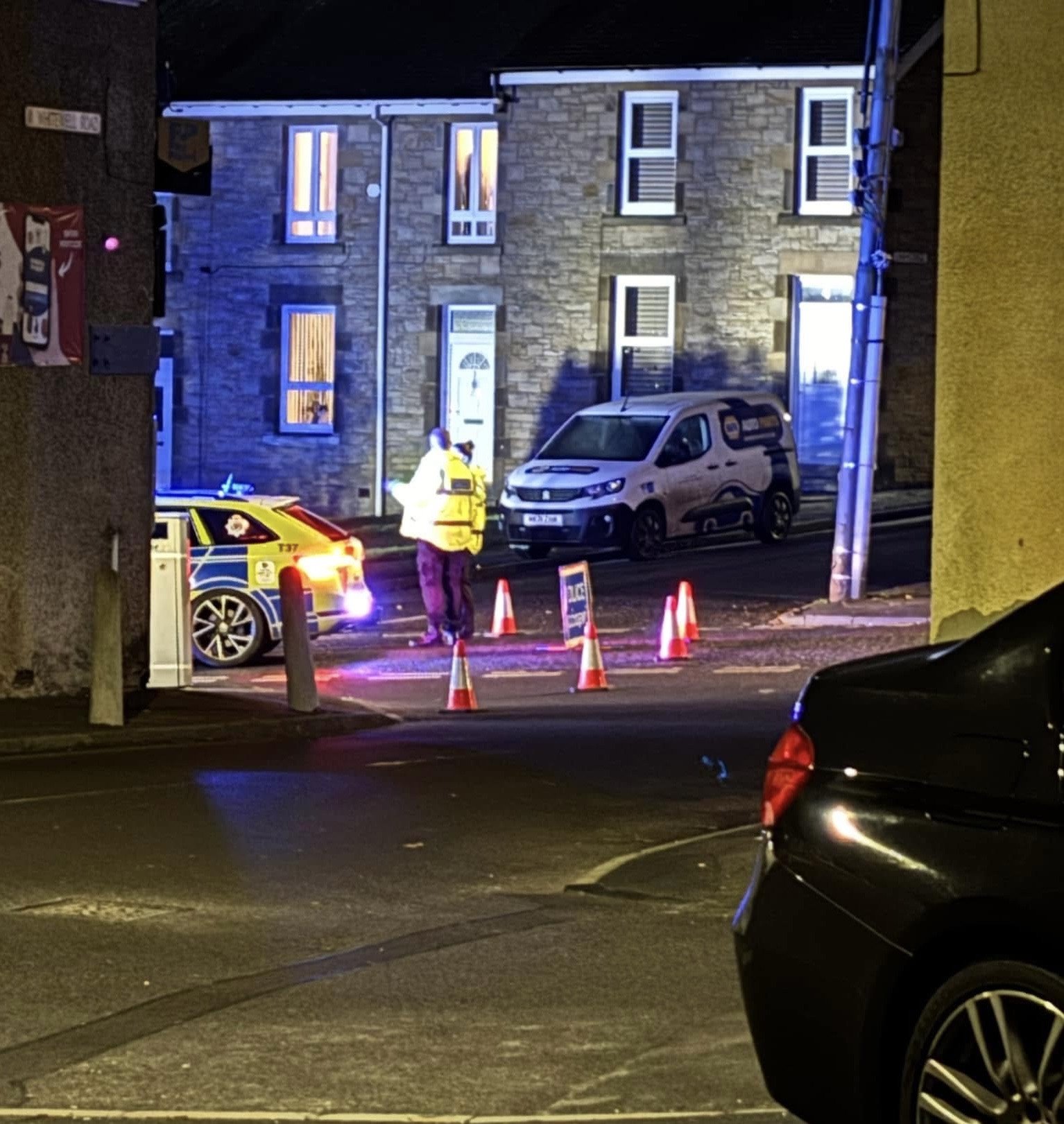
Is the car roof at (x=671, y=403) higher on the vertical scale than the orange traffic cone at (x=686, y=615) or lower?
higher

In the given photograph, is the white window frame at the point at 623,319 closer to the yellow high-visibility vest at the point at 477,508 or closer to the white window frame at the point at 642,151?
the white window frame at the point at 642,151

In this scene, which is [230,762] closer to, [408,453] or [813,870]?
[813,870]

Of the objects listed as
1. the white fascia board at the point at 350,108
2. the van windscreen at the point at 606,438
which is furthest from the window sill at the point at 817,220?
the van windscreen at the point at 606,438

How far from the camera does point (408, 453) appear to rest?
133ft

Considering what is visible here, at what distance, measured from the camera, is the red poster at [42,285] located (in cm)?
1568

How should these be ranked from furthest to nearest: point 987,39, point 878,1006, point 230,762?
point 230,762 < point 987,39 < point 878,1006

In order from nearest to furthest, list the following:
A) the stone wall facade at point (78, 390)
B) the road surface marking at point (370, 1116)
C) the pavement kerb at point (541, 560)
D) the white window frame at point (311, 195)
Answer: the road surface marking at point (370, 1116) < the stone wall facade at point (78, 390) < the pavement kerb at point (541, 560) < the white window frame at point (311, 195)

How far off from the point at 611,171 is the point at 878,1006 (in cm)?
3486

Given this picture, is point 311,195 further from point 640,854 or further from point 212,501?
point 640,854

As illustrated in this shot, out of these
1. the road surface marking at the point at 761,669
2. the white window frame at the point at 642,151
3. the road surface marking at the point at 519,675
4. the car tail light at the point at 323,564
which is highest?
the white window frame at the point at 642,151

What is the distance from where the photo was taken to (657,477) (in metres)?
30.8

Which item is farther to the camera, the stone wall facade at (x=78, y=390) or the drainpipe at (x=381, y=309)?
the drainpipe at (x=381, y=309)

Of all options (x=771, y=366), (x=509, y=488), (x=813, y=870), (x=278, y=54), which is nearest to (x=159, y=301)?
(x=813, y=870)

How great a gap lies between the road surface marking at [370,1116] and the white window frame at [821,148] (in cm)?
3274
